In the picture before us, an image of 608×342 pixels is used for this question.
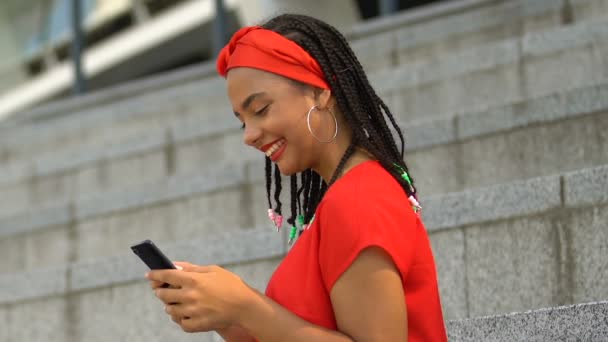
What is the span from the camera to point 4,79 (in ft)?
51.9

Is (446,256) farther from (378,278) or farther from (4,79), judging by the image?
(4,79)

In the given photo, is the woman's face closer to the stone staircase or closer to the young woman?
the young woman

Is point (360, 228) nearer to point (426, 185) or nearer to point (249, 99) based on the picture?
point (249, 99)

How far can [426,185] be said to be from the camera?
266 inches

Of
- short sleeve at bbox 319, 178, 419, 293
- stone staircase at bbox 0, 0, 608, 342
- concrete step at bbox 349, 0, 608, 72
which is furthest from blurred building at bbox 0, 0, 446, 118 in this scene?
short sleeve at bbox 319, 178, 419, 293

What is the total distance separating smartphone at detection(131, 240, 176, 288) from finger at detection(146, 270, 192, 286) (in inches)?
0.9

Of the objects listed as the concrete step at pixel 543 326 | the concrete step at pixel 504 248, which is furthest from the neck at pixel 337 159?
the concrete step at pixel 504 248

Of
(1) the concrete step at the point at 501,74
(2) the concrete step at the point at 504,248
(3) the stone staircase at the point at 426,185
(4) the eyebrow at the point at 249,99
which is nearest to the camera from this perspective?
(4) the eyebrow at the point at 249,99

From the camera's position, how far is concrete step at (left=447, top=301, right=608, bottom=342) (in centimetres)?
394

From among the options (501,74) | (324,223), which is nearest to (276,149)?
(324,223)

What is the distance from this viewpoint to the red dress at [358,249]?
10.3ft

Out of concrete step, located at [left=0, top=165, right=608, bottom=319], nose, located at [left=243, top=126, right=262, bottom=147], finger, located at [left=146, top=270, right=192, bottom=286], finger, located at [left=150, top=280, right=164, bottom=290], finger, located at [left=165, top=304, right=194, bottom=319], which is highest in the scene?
nose, located at [left=243, top=126, right=262, bottom=147]

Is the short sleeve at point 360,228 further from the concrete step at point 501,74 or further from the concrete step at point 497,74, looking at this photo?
the concrete step at point 497,74

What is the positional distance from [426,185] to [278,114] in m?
3.42
